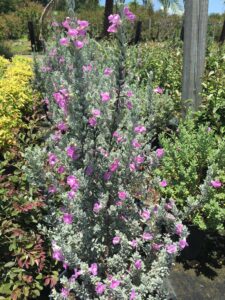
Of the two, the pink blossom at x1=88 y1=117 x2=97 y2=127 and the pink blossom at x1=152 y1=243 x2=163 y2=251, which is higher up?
the pink blossom at x1=88 y1=117 x2=97 y2=127

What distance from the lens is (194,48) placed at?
3.90 meters

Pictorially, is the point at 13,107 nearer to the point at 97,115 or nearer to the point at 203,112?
the point at 203,112

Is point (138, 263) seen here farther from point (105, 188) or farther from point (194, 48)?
point (194, 48)

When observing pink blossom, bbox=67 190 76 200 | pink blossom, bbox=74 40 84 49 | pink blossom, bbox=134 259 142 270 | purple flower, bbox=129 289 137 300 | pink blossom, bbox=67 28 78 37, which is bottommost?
purple flower, bbox=129 289 137 300

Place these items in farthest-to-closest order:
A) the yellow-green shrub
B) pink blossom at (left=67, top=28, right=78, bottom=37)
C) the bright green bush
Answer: the yellow-green shrub < the bright green bush < pink blossom at (left=67, top=28, right=78, bottom=37)

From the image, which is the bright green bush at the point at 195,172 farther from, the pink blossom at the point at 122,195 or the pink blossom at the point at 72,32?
the pink blossom at the point at 72,32

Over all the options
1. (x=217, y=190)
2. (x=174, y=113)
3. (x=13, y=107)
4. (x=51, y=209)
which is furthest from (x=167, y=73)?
(x=51, y=209)

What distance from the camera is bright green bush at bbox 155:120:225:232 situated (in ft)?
9.21

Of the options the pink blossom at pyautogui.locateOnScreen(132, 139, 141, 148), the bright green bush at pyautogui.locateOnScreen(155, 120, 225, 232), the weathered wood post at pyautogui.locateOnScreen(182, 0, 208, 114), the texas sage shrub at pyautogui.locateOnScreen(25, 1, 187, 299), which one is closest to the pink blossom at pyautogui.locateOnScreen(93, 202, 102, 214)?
the texas sage shrub at pyautogui.locateOnScreen(25, 1, 187, 299)

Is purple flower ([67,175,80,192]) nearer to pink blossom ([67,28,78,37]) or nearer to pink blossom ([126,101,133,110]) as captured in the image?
pink blossom ([126,101,133,110])

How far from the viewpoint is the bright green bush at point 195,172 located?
281cm

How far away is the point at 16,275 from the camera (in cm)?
231

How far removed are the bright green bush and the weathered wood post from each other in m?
1.01

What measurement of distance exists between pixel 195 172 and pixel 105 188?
3.52ft
